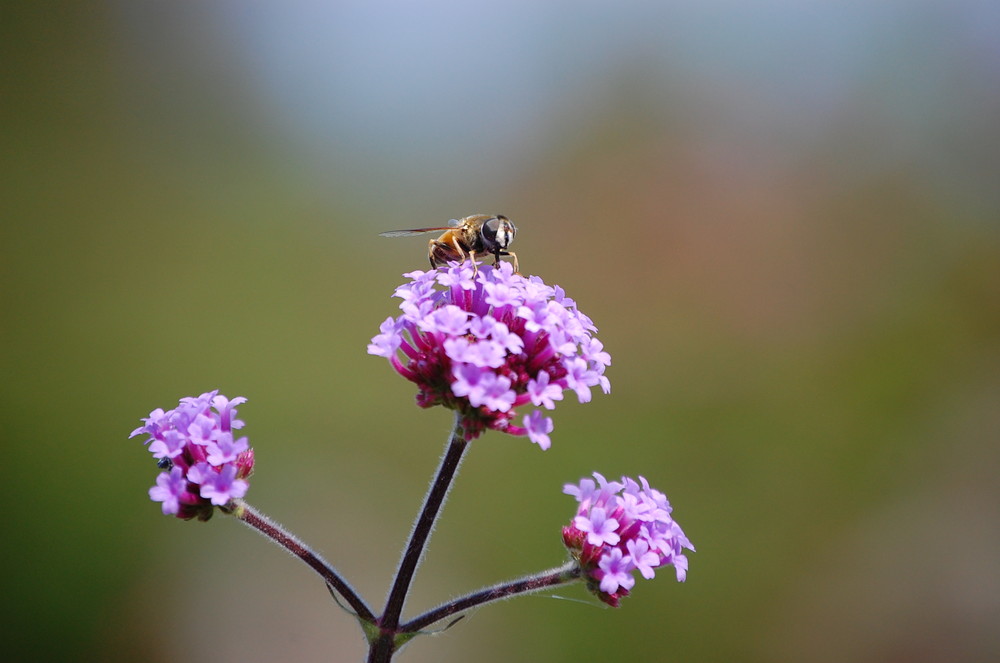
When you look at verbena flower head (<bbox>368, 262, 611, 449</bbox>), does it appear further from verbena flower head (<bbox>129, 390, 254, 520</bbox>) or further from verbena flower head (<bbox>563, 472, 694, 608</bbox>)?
verbena flower head (<bbox>129, 390, 254, 520</bbox>)

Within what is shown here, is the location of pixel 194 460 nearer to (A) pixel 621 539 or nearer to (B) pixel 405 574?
(B) pixel 405 574

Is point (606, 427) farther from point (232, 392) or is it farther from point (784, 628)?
point (232, 392)

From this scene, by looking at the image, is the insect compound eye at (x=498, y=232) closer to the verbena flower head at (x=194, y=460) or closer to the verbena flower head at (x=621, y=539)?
the verbena flower head at (x=621, y=539)

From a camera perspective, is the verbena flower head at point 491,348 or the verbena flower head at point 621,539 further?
the verbena flower head at point 621,539

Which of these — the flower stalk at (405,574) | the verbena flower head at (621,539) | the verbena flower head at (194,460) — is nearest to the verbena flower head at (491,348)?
the flower stalk at (405,574)

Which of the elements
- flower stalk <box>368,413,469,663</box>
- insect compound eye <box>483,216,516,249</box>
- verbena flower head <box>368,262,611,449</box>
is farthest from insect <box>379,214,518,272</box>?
flower stalk <box>368,413,469,663</box>

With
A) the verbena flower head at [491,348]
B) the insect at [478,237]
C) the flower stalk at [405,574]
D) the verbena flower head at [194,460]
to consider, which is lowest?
the flower stalk at [405,574]

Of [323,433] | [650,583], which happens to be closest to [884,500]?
[650,583]
